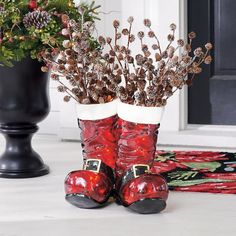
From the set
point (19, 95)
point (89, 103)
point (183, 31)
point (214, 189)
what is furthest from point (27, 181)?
point (183, 31)

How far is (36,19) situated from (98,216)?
0.49 meters

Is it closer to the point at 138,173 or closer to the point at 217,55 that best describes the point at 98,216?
the point at 138,173

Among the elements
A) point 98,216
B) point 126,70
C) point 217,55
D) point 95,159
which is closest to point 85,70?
point 126,70

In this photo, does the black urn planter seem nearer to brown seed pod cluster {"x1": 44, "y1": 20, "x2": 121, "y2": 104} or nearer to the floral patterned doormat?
brown seed pod cluster {"x1": 44, "y1": 20, "x2": 121, "y2": 104}

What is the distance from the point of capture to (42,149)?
2.24m

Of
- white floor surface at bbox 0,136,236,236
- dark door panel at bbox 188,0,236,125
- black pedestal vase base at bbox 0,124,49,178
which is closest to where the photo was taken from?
white floor surface at bbox 0,136,236,236

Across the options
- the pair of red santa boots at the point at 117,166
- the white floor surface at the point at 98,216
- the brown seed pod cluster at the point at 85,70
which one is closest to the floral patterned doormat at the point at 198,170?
the white floor surface at the point at 98,216

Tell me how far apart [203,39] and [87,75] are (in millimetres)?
1000

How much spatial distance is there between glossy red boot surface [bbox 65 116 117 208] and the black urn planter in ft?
0.75

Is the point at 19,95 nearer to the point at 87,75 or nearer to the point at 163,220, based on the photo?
the point at 87,75

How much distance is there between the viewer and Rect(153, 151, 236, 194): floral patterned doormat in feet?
5.56

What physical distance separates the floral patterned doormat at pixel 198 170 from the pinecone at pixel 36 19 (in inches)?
19.4

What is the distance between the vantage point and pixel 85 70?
1.52 meters

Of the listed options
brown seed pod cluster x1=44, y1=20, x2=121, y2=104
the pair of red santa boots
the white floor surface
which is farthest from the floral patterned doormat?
brown seed pod cluster x1=44, y1=20, x2=121, y2=104
